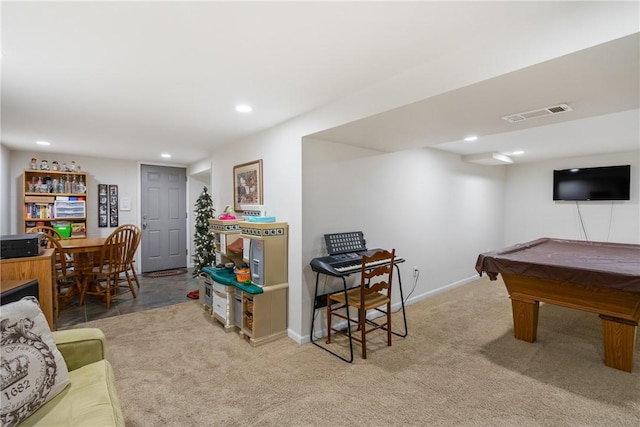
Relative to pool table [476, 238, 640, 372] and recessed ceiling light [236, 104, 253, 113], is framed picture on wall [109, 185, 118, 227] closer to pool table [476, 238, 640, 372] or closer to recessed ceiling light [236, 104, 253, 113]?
recessed ceiling light [236, 104, 253, 113]

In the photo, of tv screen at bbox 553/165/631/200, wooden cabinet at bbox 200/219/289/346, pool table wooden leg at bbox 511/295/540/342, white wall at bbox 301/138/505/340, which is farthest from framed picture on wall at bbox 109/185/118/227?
tv screen at bbox 553/165/631/200

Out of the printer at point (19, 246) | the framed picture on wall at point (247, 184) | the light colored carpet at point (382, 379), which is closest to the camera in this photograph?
the light colored carpet at point (382, 379)

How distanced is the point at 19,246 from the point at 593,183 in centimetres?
733

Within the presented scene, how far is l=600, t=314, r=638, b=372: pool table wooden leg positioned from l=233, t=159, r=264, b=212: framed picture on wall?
11.0 feet

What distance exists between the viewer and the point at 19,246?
213cm

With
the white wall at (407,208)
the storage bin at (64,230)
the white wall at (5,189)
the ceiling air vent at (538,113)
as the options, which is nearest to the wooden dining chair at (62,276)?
the storage bin at (64,230)

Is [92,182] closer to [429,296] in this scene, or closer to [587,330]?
[429,296]

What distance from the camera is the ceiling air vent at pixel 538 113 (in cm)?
195

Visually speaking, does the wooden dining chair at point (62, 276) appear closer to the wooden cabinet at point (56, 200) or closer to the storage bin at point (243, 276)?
the wooden cabinet at point (56, 200)

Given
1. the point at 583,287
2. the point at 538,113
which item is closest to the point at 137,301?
the point at 538,113

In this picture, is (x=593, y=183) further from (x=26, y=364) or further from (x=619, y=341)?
(x=26, y=364)

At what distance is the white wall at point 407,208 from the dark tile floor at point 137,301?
2421mm

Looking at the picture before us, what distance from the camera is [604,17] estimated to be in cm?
125

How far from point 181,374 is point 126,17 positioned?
7.78ft
